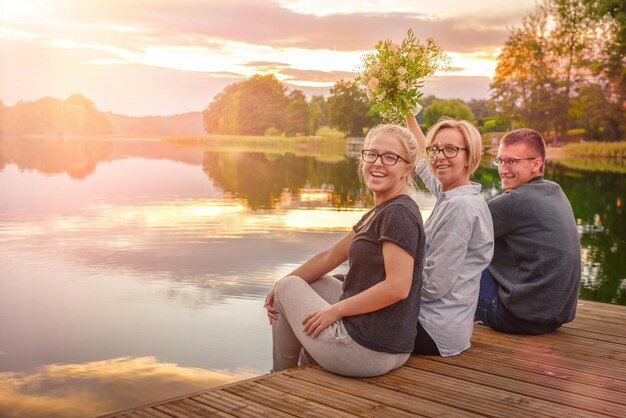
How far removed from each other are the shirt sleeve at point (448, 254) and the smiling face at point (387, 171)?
0.44m

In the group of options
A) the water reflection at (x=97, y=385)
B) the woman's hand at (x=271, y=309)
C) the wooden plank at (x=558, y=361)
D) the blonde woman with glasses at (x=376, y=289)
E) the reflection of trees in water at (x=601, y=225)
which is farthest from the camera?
the reflection of trees in water at (x=601, y=225)

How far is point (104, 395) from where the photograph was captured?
5922 mm

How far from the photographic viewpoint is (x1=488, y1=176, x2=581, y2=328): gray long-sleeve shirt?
14.8ft

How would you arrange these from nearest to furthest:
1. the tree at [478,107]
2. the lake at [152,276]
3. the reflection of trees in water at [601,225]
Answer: the lake at [152,276], the reflection of trees in water at [601,225], the tree at [478,107]

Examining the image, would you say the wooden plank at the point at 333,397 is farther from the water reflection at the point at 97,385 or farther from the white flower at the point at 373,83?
the water reflection at the point at 97,385

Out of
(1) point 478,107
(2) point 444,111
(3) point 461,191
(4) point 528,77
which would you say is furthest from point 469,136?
(1) point 478,107

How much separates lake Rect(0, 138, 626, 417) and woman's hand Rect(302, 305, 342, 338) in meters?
2.70

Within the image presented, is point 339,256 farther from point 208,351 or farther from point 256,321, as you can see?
point 256,321

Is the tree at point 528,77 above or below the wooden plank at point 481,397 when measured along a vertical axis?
above

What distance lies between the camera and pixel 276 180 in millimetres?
26922

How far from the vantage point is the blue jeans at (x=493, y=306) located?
4797 mm

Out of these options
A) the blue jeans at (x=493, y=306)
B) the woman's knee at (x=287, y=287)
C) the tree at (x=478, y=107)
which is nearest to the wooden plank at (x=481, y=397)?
the woman's knee at (x=287, y=287)

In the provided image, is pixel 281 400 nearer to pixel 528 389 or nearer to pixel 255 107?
pixel 528 389

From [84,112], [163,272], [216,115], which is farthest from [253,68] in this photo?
[163,272]
